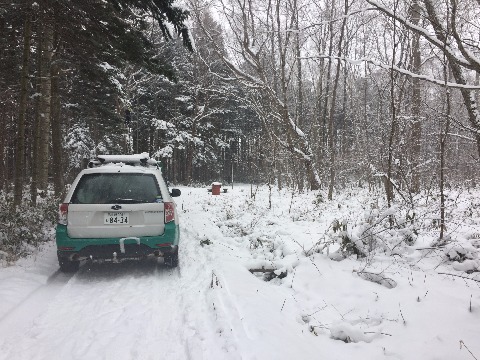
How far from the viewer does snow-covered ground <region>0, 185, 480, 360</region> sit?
3158 mm

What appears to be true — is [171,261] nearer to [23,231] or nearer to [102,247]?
[102,247]

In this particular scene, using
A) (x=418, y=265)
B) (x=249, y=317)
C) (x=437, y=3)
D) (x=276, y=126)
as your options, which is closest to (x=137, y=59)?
(x=249, y=317)

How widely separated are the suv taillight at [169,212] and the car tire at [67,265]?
163cm

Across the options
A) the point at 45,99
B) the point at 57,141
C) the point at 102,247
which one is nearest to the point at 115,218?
the point at 102,247

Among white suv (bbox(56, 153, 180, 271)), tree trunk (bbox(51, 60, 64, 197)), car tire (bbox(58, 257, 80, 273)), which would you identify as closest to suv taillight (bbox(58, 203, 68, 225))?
white suv (bbox(56, 153, 180, 271))

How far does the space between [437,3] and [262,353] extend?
10.0m

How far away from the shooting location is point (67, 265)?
5426mm

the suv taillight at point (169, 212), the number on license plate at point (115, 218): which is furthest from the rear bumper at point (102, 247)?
the suv taillight at point (169, 212)

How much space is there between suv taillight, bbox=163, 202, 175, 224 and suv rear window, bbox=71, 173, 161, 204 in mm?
223

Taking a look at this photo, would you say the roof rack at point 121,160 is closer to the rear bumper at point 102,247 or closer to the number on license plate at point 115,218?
the number on license plate at point 115,218

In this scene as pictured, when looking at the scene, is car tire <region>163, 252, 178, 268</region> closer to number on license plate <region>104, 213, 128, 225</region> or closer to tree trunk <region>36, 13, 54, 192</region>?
number on license plate <region>104, 213, 128, 225</region>

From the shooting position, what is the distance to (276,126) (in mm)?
24312

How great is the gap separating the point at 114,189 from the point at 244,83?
11168 millimetres

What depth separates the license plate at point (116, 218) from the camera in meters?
5.28
